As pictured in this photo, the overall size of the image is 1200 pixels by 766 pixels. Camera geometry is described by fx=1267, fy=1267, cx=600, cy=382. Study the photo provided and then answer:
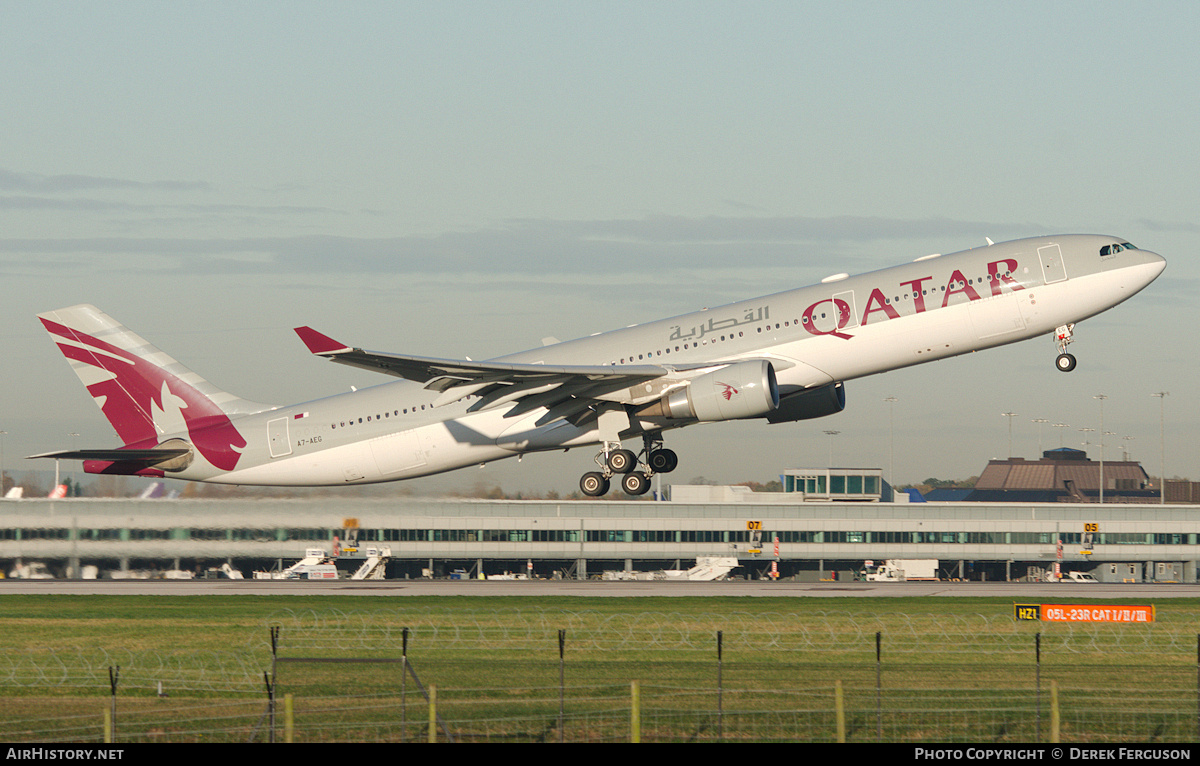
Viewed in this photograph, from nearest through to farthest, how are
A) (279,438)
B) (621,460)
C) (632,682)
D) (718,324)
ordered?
(632,682)
(718,324)
(621,460)
(279,438)

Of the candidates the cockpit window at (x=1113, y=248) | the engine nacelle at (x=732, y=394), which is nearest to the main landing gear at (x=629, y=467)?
the engine nacelle at (x=732, y=394)

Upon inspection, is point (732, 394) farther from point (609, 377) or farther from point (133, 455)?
point (133, 455)

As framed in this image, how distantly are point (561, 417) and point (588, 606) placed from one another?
243 inches

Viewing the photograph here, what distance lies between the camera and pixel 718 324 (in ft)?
123

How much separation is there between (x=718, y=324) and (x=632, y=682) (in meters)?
16.6

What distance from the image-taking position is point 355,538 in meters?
58.7

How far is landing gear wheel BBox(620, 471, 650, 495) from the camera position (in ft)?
128

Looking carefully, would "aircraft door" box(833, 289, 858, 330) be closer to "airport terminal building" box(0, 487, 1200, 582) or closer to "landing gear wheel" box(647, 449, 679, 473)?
"landing gear wheel" box(647, 449, 679, 473)

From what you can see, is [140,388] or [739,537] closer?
[140,388]

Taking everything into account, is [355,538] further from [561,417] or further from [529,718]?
[529,718]

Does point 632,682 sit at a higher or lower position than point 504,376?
lower

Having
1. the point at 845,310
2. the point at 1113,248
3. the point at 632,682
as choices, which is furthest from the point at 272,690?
the point at 1113,248

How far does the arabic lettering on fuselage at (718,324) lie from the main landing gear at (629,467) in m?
3.97

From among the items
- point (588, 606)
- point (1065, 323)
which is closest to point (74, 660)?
point (588, 606)
